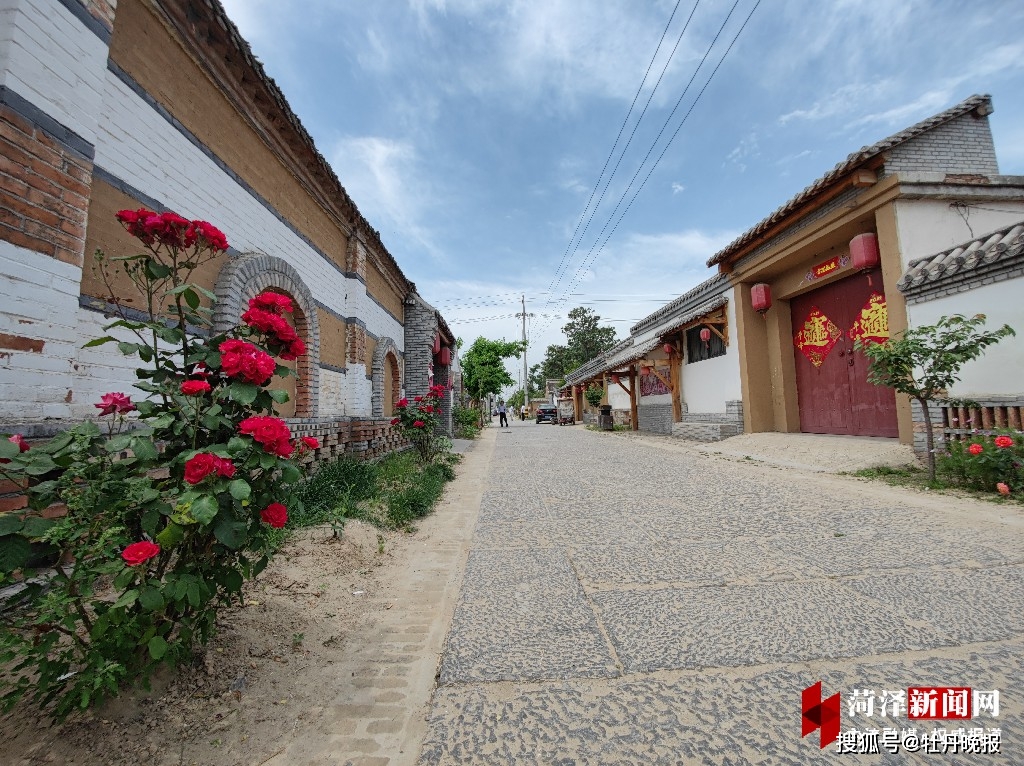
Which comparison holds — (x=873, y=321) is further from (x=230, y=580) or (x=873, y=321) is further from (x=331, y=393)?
(x=230, y=580)

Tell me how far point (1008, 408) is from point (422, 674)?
6.28 m

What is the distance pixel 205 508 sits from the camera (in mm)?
1349

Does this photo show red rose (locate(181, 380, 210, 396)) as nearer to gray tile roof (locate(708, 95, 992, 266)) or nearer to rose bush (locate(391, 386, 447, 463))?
rose bush (locate(391, 386, 447, 463))

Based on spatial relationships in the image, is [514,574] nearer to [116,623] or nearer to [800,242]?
[116,623]

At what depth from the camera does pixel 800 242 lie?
Result: 8.09 metres

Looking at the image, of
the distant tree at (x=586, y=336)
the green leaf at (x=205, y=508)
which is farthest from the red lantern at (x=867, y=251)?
the distant tree at (x=586, y=336)

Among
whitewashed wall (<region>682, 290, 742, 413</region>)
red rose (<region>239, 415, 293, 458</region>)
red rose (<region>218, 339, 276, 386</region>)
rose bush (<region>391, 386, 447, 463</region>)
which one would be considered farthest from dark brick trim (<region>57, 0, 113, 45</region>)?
whitewashed wall (<region>682, 290, 742, 413</region>)

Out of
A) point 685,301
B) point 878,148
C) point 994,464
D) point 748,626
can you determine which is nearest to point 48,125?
point 748,626

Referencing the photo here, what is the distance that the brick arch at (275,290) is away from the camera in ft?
12.6

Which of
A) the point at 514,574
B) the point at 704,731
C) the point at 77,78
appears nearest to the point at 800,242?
the point at 514,574

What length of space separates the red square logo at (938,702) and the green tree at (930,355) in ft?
14.4

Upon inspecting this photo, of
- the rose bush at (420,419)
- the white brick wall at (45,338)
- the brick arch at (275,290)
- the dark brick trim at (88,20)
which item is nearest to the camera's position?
the white brick wall at (45,338)

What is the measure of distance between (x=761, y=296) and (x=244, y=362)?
10.3 meters

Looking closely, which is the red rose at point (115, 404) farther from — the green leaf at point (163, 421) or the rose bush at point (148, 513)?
the green leaf at point (163, 421)
